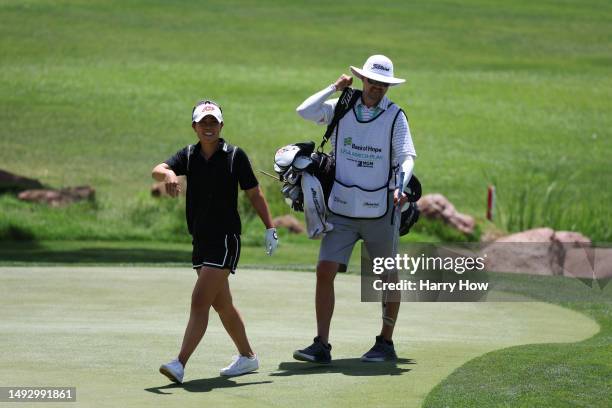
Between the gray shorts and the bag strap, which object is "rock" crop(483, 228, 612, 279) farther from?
the bag strap

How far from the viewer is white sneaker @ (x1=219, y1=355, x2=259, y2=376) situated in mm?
8680

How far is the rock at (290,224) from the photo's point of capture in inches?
869


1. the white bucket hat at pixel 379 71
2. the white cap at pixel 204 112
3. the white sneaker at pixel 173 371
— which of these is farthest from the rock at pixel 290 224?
the white sneaker at pixel 173 371

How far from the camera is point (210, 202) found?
863cm

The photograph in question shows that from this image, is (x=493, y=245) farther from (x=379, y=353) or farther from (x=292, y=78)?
(x=292, y=78)

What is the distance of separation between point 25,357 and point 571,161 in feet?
83.0

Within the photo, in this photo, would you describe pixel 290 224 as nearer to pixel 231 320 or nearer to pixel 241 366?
pixel 231 320

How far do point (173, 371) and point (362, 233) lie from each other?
1.86 metres

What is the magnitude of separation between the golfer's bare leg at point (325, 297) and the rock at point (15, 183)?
1585 centimetres

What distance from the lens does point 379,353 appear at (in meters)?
9.32

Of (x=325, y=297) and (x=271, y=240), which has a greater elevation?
(x=271, y=240)

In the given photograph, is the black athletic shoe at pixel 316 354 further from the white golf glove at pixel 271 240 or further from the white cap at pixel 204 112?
the white cap at pixel 204 112

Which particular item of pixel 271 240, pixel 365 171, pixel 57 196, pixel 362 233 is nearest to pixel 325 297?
pixel 362 233

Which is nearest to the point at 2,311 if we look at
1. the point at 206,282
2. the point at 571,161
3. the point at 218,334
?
the point at 218,334
